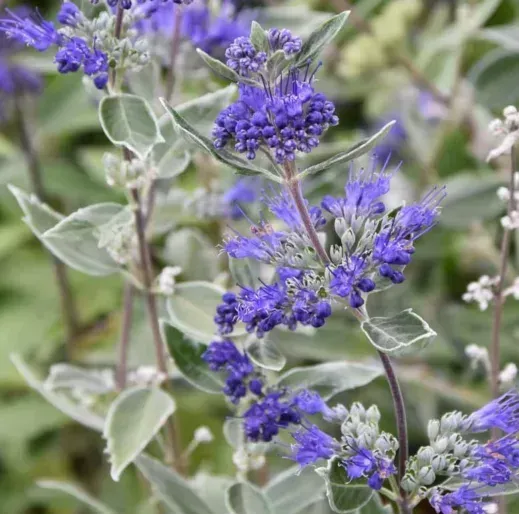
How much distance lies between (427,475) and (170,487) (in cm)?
35

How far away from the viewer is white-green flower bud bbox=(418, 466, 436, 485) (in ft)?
2.18

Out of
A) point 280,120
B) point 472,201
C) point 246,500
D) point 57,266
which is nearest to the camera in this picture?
point 280,120

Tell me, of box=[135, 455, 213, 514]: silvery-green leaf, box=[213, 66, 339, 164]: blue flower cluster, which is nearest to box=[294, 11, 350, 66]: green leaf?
box=[213, 66, 339, 164]: blue flower cluster

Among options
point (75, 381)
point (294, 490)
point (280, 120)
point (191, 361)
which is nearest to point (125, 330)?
point (75, 381)

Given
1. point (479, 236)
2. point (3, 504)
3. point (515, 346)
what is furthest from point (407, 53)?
point (3, 504)

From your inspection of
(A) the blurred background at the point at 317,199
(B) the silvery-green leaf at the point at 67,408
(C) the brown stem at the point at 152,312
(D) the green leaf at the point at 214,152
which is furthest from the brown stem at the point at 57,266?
(D) the green leaf at the point at 214,152

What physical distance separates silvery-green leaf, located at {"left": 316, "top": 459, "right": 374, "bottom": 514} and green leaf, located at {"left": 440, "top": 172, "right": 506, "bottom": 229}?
0.73m

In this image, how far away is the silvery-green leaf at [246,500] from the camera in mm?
804

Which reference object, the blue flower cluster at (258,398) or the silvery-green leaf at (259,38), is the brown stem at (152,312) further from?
the silvery-green leaf at (259,38)

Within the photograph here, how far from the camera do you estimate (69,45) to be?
0.71 meters

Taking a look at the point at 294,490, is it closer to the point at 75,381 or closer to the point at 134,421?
the point at 134,421

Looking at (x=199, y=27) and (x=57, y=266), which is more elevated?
(x=199, y=27)

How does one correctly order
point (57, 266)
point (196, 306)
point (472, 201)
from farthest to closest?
point (57, 266), point (472, 201), point (196, 306)

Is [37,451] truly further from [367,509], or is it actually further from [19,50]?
[367,509]
